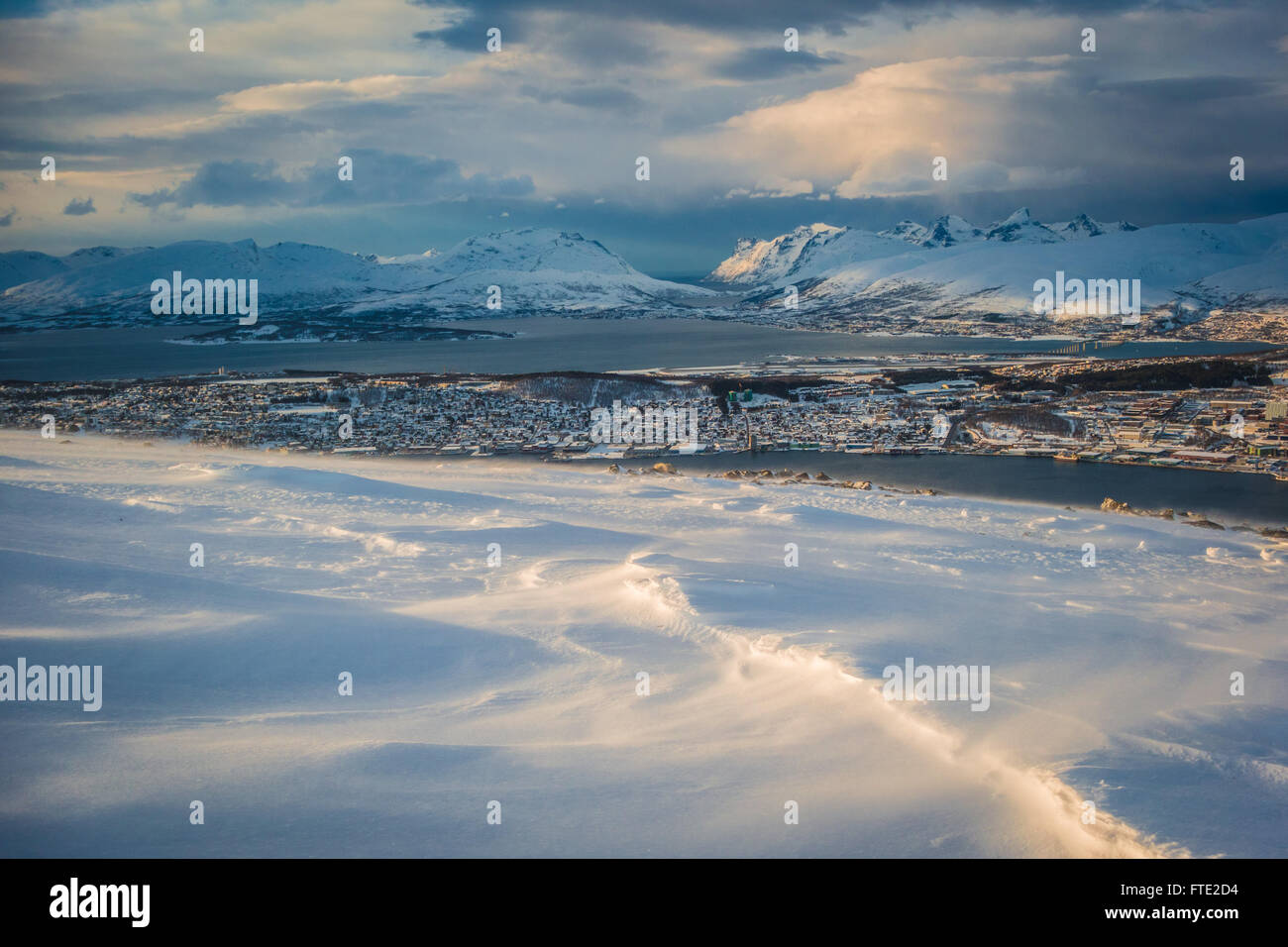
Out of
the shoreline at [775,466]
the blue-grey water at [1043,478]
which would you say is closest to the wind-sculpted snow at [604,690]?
the shoreline at [775,466]

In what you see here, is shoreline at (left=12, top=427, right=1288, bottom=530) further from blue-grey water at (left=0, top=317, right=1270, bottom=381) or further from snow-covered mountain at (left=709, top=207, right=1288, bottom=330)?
snow-covered mountain at (left=709, top=207, right=1288, bottom=330)

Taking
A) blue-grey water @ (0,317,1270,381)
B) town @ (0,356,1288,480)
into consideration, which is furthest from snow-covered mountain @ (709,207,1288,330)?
town @ (0,356,1288,480)

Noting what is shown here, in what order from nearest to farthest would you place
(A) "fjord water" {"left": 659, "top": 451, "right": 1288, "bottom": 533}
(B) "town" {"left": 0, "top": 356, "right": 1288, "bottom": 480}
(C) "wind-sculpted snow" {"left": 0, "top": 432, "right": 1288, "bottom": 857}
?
1. (C) "wind-sculpted snow" {"left": 0, "top": 432, "right": 1288, "bottom": 857}
2. (A) "fjord water" {"left": 659, "top": 451, "right": 1288, "bottom": 533}
3. (B) "town" {"left": 0, "top": 356, "right": 1288, "bottom": 480}

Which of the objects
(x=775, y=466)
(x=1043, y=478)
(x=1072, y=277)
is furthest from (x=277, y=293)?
(x=1043, y=478)

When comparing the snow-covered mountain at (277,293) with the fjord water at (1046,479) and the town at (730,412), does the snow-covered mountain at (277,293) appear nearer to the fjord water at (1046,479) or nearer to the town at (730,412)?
the town at (730,412)

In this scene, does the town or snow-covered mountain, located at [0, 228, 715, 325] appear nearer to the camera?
the town

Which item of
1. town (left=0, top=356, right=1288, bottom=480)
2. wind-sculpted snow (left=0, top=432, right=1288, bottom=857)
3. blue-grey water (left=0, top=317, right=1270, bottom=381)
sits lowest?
wind-sculpted snow (left=0, top=432, right=1288, bottom=857)
